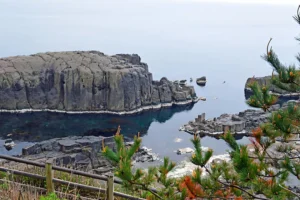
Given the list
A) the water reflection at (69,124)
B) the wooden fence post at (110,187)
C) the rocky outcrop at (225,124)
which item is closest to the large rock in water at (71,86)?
the water reflection at (69,124)

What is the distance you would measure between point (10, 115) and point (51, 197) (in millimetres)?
44916

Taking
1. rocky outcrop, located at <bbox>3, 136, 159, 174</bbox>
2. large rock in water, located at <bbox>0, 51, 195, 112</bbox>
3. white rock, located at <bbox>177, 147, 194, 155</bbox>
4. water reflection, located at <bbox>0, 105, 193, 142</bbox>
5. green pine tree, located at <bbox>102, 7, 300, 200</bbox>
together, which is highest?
green pine tree, located at <bbox>102, 7, 300, 200</bbox>

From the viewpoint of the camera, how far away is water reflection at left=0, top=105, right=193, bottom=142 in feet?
139

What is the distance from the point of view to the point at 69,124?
4728 cm

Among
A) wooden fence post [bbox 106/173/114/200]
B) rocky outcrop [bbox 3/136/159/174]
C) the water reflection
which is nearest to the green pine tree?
wooden fence post [bbox 106/173/114/200]

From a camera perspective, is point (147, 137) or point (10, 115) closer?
point (147, 137)

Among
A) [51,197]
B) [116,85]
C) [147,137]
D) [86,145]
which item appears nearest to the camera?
[51,197]

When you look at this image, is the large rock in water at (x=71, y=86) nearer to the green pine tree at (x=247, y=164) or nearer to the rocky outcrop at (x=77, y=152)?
the rocky outcrop at (x=77, y=152)

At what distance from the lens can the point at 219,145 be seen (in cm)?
3841

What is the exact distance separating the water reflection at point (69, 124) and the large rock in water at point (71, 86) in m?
1.89

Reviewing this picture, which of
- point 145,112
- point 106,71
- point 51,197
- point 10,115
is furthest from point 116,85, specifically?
point 51,197

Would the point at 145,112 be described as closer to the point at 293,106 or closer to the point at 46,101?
the point at 46,101

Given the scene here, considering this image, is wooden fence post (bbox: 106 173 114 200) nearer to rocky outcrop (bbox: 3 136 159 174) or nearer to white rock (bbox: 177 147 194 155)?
rocky outcrop (bbox: 3 136 159 174)

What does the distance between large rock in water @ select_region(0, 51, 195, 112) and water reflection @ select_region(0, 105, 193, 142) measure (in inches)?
74.5
